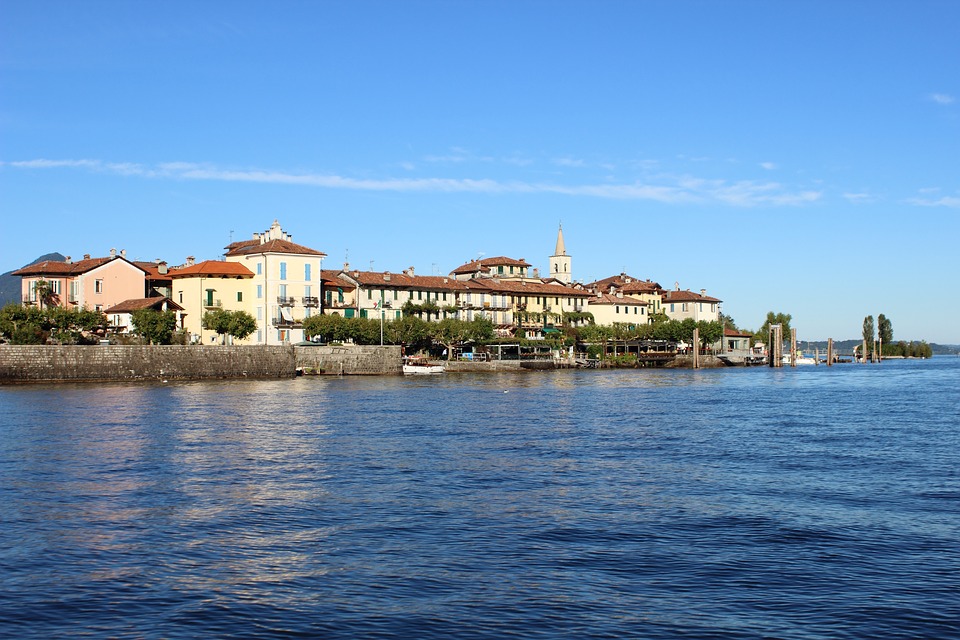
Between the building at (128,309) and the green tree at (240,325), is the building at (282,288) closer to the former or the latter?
the green tree at (240,325)

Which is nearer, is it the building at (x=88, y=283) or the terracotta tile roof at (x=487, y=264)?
the building at (x=88, y=283)

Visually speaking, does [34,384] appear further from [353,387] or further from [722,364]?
[722,364]

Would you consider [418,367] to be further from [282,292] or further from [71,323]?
[71,323]

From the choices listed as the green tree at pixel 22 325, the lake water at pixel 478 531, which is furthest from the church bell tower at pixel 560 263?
the lake water at pixel 478 531

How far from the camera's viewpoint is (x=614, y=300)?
148m

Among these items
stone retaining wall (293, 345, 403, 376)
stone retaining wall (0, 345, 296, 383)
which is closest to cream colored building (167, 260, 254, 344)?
stone retaining wall (293, 345, 403, 376)

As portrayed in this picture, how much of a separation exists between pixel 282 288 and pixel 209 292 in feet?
23.8

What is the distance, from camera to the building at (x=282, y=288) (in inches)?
4028

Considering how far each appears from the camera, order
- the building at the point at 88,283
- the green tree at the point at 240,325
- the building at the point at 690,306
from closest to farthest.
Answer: the green tree at the point at 240,325 → the building at the point at 88,283 → the building at the point at 690,306

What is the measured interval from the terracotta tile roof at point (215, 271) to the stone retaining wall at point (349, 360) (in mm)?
12790

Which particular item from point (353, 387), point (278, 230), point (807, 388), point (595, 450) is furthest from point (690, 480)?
point (278, 230)

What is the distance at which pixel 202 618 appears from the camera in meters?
15.1

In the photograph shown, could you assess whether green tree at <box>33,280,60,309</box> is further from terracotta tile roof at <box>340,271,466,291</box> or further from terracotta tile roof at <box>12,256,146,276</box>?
terracotta tile roof at <box>340,271,466,291</box>

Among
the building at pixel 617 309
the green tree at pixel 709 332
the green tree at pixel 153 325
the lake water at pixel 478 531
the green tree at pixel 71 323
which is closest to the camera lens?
the lake water at pixel 478 531
